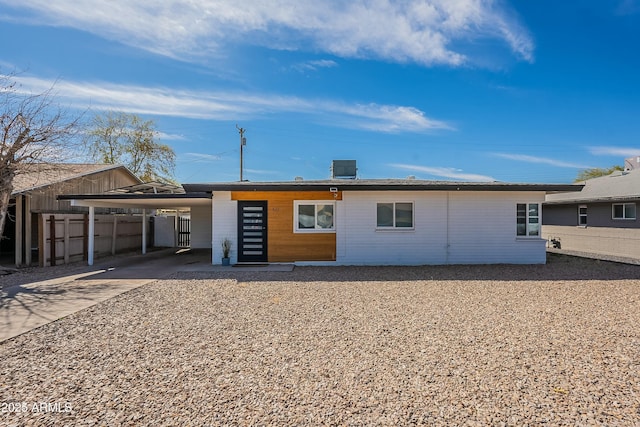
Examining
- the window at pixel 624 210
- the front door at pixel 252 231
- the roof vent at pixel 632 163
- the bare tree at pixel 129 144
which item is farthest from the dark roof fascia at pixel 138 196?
the roof vent at pixel 632 163

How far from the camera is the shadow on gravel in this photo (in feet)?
30.9

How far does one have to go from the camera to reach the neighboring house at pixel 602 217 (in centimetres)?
1420

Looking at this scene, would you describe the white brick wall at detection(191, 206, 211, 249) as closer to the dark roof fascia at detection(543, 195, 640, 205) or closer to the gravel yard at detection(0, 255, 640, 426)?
the gravel yard at detection(0, 255, 640, 426)

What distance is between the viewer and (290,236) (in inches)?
461

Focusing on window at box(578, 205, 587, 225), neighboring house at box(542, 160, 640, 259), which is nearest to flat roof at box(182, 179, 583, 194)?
neighboring house at box(542, 160, 640, 259)

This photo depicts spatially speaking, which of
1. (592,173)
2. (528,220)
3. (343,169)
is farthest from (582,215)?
(592,173)

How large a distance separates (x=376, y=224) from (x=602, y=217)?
37.4 feet

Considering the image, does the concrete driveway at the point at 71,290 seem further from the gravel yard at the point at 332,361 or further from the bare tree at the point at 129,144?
the bare tree at the point at 129,144

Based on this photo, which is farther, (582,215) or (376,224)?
(582,215)

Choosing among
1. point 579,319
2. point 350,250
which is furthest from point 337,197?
point 579,319

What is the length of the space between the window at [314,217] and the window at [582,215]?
1324cm

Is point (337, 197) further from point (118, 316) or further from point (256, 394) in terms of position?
point (256, 394)

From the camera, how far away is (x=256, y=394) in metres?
3.16

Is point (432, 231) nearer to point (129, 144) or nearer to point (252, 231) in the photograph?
point (252, 231)
